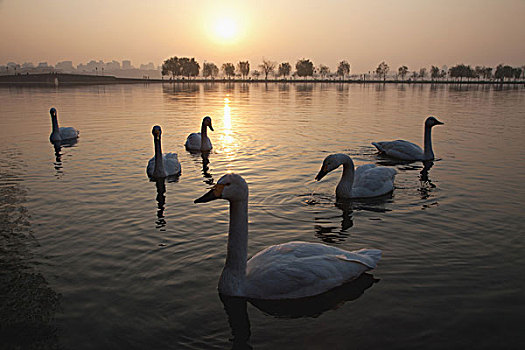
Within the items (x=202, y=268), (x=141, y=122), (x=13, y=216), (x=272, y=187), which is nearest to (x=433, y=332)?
(x=202, y=268)

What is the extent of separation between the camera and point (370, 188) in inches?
363

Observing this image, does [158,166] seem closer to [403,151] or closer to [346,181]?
[346,181]

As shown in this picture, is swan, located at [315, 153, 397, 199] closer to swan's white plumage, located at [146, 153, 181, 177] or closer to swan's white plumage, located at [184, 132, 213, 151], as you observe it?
swan's white plumage, located at [146, 153, 181, 177]

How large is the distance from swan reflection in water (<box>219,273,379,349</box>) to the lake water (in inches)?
1.0

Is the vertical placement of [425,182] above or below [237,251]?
below

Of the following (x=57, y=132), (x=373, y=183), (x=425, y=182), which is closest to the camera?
(x=373, y=183)

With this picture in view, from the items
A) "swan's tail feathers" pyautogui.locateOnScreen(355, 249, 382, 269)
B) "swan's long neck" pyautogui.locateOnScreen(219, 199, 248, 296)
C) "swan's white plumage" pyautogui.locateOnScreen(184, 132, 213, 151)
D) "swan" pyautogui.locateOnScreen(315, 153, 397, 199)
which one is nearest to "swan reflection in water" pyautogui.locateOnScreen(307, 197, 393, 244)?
"swan" pyautogui.locateOnScreen(315, 153, 397, 199)

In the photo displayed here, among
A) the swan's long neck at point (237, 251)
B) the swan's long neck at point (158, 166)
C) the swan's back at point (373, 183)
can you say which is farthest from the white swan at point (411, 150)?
the swan's long neck at point (237, 251)

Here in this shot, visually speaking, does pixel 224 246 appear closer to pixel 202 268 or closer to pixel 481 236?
pixel 202 268

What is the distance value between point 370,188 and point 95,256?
605 centimetres

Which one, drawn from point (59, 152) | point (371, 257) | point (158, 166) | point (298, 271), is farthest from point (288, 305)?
point (59, 152)

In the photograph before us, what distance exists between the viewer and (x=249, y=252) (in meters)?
6.43

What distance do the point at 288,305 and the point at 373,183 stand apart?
5043 mm

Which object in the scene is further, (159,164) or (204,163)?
(204,163)
